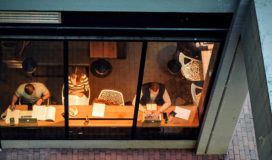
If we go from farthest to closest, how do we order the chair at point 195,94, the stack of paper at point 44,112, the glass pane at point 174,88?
the stack of paper at point 44,112 → the chair at point 195,94 → the glass pane at point 174,88

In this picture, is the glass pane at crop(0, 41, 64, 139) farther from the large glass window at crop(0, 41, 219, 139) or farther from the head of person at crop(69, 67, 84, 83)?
the head of person at crop(69, 67, 84, 83)

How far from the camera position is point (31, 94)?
1046cm

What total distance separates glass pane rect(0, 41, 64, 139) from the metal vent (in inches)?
23.7

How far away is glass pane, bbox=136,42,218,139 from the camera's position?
952 centimetres

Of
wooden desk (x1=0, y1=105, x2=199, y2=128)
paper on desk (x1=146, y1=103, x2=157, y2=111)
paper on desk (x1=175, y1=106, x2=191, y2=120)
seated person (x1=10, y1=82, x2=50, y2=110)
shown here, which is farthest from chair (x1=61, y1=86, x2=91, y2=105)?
paper on desk (x1=175, y1=106, x2=191, y2=120)

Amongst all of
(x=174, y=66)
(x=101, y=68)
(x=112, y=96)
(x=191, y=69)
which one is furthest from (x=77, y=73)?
(x=191, y=69)

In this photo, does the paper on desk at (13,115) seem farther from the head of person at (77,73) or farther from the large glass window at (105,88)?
the head of person at (77,73)

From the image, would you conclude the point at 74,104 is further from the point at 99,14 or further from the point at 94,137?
the point at 99,14

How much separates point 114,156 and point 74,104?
171 cm

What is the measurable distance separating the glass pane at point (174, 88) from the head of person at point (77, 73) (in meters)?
1.26

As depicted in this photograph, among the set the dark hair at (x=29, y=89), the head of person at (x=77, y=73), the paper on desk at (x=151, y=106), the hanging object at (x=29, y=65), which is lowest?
the paper on desk at (x=151, y=106)

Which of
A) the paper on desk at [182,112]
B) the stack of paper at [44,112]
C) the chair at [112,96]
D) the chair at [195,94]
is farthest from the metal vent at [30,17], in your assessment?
the paper on desk at [182,112]

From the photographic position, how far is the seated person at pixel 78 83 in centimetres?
987

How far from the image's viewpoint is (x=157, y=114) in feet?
36.1
